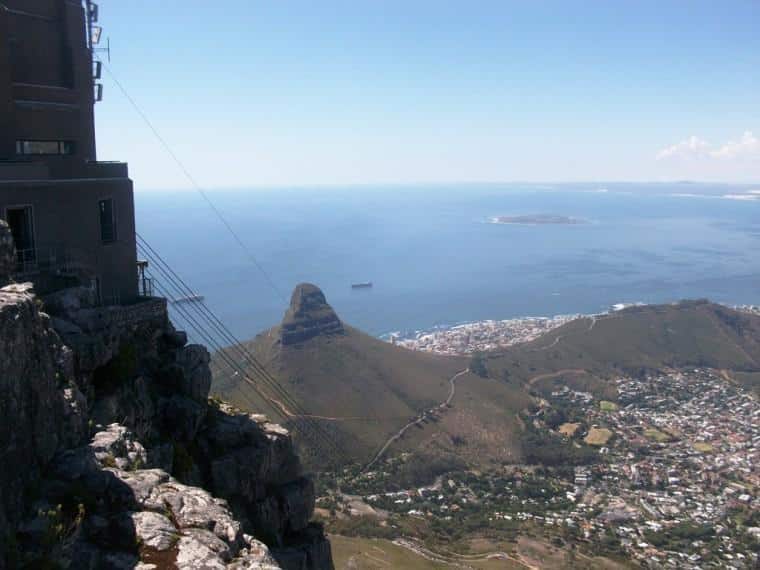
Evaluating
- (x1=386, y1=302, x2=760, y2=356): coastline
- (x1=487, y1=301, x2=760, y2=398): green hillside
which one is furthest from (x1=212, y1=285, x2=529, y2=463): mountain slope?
(x1=386, y1=302, x2=760, y2=356): coastline

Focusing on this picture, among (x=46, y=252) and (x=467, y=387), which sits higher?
(x=46, y=252)

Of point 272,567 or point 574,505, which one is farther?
point 574,505

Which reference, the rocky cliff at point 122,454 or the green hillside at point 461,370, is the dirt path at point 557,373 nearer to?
the green hillside at point 461,370

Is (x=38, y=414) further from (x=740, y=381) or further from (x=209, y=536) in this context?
(x=740, y=381)

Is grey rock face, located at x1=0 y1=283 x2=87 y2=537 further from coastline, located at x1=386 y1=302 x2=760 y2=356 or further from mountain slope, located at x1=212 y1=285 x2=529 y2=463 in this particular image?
coastline, located at x1=386 y1=302 x2=760 y2=356

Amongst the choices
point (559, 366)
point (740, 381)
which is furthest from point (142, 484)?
point (740, 381)

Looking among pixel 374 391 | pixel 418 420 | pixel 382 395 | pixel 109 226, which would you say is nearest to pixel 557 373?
pixel 418 420
